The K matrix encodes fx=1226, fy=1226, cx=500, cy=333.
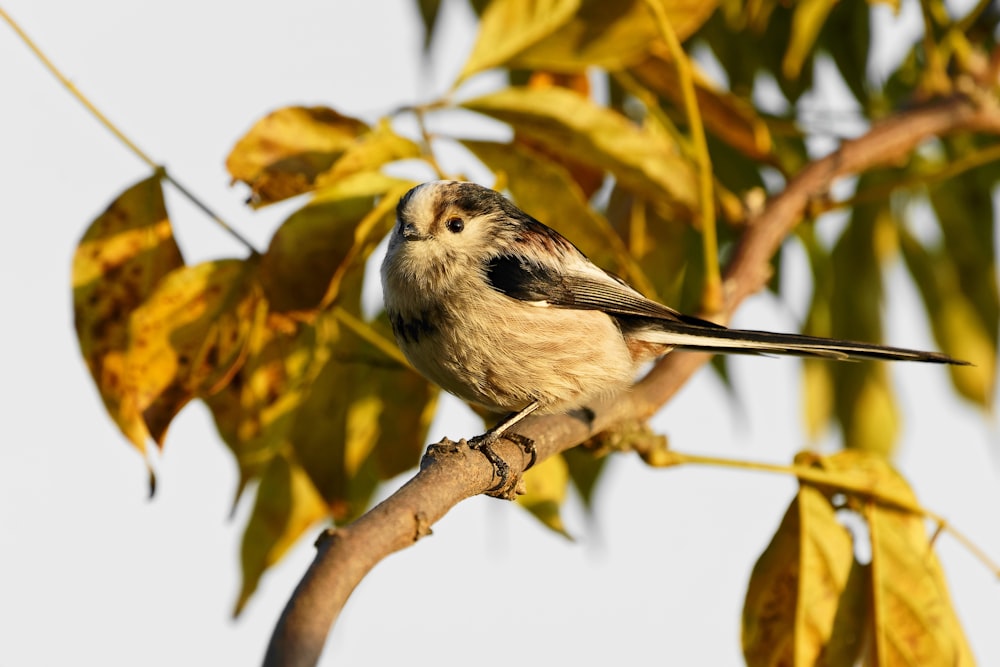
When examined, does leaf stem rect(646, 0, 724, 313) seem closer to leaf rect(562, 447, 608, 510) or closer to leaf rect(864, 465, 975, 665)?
leaf rect(864, 465, 975, 665)

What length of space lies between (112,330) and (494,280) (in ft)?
3.72

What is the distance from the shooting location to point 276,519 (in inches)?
122

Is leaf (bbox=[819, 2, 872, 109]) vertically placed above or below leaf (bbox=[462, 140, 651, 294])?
above

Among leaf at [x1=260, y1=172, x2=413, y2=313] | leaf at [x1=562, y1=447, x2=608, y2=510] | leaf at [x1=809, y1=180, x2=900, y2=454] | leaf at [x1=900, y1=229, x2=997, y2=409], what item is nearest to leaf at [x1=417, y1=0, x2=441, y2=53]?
leaf at [x1=260, y1=172, x2=413, y2=313]

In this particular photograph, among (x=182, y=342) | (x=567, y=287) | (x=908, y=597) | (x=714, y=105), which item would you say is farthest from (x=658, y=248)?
(x=182, y=342)

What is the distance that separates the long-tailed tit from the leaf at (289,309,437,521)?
11cm

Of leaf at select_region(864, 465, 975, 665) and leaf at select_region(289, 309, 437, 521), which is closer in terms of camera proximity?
leaf at select_region(864, 465, 975, 665)

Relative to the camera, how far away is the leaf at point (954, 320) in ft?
13.4

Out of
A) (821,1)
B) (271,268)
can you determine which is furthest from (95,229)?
(821,1)

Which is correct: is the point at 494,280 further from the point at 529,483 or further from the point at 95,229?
the point at 95,229

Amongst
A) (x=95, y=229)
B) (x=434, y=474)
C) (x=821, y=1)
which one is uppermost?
(x=821, y=1)

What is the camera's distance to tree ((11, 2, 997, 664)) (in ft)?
8.46

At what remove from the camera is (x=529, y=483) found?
307 cm

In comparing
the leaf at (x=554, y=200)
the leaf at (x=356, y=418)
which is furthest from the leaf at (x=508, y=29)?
the leaf at (x=356, y=418)
